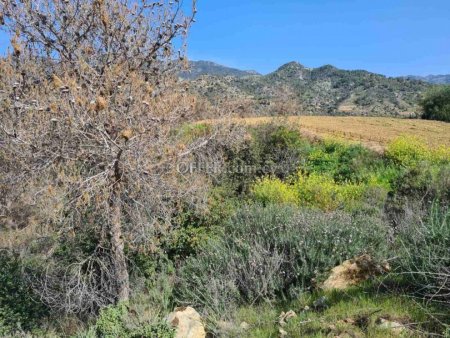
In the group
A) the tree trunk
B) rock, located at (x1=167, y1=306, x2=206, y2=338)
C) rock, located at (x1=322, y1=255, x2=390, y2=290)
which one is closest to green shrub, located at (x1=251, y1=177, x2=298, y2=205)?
the tree trunk

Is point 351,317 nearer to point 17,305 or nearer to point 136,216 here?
point 136,216

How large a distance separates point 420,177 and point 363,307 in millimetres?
7911

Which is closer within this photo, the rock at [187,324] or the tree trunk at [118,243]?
the rock at [187,324]

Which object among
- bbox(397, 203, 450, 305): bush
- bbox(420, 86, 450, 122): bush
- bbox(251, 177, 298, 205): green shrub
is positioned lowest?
bbox(251, 177, 298, 205): green shrub

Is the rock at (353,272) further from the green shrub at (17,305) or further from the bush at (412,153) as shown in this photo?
the bush at (412,153)

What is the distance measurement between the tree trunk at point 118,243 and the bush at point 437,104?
40966 millimetres

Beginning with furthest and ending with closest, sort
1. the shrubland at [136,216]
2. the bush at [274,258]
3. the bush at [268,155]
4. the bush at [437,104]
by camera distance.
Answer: the bush at [437,104] → the bush at [268,155] → the bush at [274,258] → the shrubland at [136,216]

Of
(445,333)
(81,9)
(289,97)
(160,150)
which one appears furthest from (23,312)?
(289,97)

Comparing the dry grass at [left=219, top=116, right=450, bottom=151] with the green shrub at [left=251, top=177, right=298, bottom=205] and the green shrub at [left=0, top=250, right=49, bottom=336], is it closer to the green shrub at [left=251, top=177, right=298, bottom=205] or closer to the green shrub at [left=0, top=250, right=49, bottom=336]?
the green shrub at [left=251, top=177, right=298, bottom=205]

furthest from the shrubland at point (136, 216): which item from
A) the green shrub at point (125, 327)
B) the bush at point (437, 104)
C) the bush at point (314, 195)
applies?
the bush at point (437, 104)

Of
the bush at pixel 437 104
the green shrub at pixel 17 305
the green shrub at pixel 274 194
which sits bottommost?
the green shrub at pixel 17 305

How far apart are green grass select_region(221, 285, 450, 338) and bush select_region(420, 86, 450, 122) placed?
1618 inches

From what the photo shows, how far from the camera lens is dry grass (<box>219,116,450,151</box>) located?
69.7ft

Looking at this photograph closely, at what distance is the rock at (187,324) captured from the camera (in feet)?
13.5
